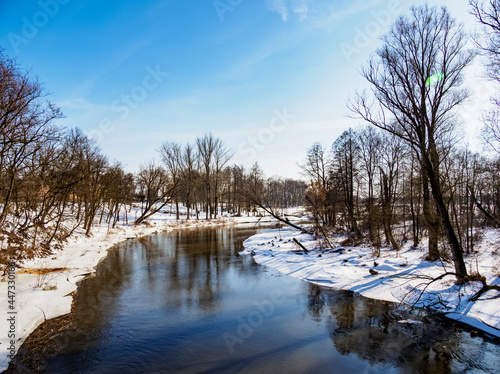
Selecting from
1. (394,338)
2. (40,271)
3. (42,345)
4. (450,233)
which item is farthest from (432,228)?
(40,271)

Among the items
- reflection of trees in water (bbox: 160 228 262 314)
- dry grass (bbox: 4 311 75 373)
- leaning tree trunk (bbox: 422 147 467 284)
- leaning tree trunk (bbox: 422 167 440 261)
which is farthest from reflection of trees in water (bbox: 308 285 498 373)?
dry grass (bbox: 4 311 75 373)

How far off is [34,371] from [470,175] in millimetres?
25803

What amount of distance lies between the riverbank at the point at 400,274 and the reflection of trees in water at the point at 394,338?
32.5 inches

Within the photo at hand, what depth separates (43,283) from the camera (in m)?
10.4

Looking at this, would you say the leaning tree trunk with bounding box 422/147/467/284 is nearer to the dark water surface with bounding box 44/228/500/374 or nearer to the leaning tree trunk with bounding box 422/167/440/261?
the dark water surface with bounding box 44/228/500/374

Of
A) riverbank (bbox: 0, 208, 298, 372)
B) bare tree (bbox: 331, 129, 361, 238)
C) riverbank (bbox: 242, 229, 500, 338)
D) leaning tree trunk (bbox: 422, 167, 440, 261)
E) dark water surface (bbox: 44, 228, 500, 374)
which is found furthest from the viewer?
bare tree (bbox: 331, 129, 361, 238)

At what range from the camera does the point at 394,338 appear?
7.17m

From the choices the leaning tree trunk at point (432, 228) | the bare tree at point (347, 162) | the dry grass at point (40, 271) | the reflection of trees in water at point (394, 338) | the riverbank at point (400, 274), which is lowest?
the reflection of trees in water at point (394, 338)

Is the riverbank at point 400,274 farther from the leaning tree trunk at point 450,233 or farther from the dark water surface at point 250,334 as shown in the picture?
the dark water surface at point 250,334

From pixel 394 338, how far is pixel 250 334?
3.75m

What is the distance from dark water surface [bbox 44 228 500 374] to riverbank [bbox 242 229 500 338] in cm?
86

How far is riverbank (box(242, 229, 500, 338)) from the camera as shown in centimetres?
827

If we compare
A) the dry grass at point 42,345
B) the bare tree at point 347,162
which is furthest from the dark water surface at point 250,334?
the bare tree at point 347,162

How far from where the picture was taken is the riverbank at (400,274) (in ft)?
27.1
